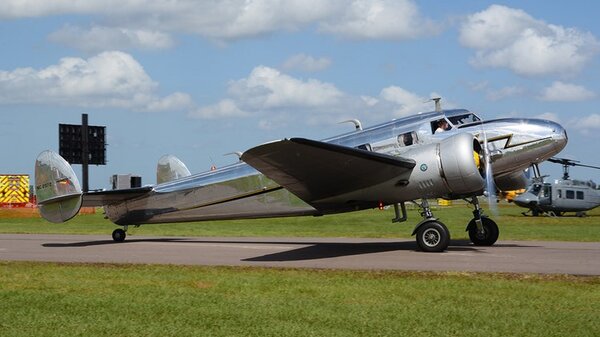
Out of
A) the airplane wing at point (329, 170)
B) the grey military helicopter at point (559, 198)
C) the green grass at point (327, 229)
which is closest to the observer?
the airplane wing at point (329, 170)

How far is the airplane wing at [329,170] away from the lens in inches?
582

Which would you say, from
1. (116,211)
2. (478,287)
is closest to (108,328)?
(478,287)

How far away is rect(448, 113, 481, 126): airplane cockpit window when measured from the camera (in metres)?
17.4

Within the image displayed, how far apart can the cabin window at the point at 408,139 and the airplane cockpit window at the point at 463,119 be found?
100 centimetres

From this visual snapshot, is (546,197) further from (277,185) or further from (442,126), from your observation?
(277,185)

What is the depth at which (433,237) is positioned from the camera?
16.5 meters

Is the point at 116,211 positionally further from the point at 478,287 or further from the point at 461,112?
the point at 478,287

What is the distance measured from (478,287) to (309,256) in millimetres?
6061

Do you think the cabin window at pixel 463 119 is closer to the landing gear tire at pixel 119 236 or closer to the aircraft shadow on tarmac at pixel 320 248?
the aircraft shadow on tarmac at pixel 320 248

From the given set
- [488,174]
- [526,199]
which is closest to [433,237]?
[488,174]

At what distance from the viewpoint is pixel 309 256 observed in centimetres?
1631

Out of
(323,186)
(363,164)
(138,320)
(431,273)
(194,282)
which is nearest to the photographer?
(138,320)

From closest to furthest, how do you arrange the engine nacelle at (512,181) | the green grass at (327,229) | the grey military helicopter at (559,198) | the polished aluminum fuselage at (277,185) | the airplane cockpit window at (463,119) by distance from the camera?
the polished aluminum fuselage at (277,185) → the airplane cockpit window at (463,119) → the engine nacelle at (512,181) → the green grass at (327,229) → the grey military helicopter at (559,198)

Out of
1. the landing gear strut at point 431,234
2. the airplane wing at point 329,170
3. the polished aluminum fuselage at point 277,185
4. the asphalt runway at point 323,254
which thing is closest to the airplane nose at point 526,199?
the asphalt runway at point 323,254
